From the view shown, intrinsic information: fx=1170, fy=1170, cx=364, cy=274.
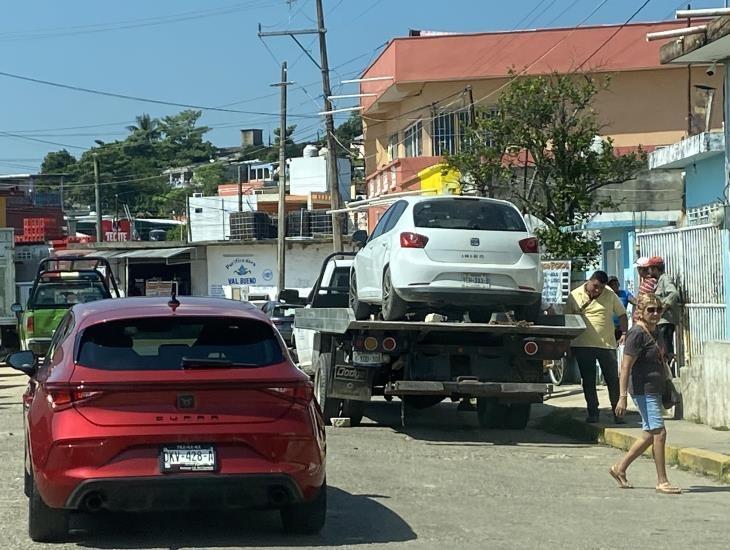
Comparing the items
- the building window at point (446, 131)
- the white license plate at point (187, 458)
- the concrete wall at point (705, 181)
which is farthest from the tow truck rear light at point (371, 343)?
the building window at point (446, 131)

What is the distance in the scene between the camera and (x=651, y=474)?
11516 mm

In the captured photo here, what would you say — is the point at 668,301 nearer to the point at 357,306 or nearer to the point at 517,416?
the point at 517,416

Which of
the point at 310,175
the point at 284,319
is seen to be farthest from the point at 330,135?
the point at 310,175

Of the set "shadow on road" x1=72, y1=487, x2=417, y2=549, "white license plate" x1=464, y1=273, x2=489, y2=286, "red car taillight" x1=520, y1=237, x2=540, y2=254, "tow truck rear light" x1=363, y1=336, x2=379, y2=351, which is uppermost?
"red car taillight" x1=520, y1=237, x2=540, y2=254

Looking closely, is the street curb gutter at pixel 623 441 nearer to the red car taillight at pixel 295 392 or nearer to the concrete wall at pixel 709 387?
the concrete wall at pixel 709 387

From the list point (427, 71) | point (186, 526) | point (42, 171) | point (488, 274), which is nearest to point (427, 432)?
point (488, 274)

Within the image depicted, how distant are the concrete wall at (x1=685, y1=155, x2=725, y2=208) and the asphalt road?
24.3 feet

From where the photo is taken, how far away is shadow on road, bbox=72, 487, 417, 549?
7.72 m

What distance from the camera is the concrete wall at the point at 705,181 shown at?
1927cm

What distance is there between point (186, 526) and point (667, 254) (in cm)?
1066

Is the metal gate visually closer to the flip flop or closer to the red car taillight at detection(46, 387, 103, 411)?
the flip flop

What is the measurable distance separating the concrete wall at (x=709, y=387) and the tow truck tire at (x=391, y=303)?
3727 mm

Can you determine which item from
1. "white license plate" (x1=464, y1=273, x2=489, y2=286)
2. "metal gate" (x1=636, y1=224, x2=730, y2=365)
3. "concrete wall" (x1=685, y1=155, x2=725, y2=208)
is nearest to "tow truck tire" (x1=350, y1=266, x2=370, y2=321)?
"white license plate" (x1=464, y1=273, x2=489, y2=286)

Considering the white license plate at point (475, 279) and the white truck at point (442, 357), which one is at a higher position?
the white license plate at point (475, 279)
